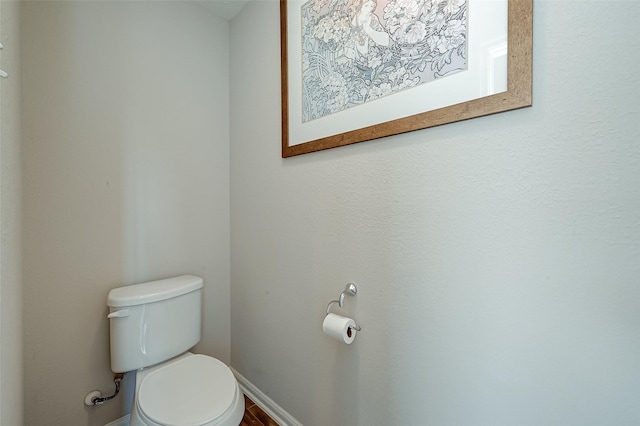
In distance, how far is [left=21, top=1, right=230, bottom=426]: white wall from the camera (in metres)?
1.11

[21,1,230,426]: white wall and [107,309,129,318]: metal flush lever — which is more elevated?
[21,1,230,426]: white wall

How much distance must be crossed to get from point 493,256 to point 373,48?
81 cm

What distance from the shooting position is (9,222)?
764 millimetres

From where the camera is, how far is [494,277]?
2.41ft

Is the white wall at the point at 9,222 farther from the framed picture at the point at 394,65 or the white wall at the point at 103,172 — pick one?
the framed picture at the point at 394,65

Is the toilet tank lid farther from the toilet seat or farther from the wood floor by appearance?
the wood floor

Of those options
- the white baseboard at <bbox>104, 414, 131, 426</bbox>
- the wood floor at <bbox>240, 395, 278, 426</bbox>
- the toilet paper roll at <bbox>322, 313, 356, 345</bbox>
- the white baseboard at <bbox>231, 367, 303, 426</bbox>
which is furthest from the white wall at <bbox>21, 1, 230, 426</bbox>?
the toilet paper roll at <bbox>322, 313, 356, 345</bbox>

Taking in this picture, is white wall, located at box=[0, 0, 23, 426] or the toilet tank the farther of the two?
the toilet tank

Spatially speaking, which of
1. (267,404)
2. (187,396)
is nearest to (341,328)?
(187,396)

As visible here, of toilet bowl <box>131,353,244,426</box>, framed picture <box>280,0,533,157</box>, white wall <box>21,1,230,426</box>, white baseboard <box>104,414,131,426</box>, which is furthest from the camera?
white baseboard <box>104,414,131,426</box>

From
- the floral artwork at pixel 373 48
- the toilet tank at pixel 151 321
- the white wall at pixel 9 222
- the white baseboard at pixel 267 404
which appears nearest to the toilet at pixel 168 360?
the toilet tank at pixel 151 321

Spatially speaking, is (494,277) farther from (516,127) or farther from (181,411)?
(181,411)

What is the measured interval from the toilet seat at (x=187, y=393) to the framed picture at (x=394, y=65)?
1037mm

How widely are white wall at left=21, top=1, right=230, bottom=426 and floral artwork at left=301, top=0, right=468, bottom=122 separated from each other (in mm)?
790
